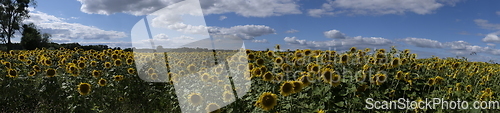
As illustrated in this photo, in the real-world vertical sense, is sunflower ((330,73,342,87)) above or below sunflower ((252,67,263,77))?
below

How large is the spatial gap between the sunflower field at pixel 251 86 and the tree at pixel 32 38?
37.8 metres

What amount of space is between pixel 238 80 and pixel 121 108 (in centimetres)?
282

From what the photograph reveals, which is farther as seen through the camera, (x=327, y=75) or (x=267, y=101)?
(x=327, y=75)

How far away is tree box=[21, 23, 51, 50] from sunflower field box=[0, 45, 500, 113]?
3782cm

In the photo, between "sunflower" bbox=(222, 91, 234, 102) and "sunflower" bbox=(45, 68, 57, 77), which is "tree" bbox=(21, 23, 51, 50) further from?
"sunflower" bbox=(222, 91, 234, 102)

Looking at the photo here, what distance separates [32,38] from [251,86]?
44.6 meters

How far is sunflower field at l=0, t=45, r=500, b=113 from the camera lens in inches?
177

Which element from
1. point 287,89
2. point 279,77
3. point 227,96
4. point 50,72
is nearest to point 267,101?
point 287,89

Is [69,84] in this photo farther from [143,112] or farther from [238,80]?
[238,80]

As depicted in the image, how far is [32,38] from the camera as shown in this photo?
133ft

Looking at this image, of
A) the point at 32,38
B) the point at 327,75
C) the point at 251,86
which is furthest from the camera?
the point at 32,38

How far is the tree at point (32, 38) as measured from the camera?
4006 centimetres

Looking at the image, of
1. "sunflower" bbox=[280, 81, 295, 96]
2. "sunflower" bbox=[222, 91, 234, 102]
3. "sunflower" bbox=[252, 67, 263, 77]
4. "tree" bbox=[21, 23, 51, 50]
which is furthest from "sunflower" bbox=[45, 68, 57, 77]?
"tree" bbox=[21, 23, 51, 50]

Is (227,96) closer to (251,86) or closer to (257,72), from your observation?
(257,72)
